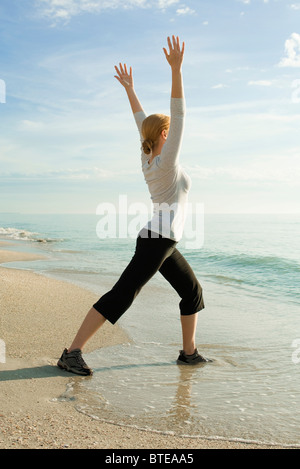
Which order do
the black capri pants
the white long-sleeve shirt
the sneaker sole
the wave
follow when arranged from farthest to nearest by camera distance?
the wave
the sneaker sole
the black capri pants
the white long-sleeve shirt

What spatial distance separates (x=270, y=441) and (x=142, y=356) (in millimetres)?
1990

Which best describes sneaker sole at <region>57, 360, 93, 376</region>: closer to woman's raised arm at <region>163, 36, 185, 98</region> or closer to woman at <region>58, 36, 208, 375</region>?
woman at <region>58, 36, 208, 375</region>

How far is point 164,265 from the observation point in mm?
4141

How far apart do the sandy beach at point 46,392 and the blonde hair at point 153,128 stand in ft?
6.68

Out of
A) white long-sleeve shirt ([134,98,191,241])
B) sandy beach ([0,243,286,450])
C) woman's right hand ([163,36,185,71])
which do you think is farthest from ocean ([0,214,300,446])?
woman's right hand ([163,36,185,71])

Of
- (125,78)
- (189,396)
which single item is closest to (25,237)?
(125,78)

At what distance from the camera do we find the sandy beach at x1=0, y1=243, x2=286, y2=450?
2734 millimetres

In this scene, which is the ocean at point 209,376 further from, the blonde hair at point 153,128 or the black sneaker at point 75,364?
the blonde hair at point 153,128

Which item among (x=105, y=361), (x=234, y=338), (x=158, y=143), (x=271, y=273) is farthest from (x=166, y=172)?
(x=271, y=273)

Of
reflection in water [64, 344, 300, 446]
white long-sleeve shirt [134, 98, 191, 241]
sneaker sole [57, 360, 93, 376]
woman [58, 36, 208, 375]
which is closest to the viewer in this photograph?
reflection in water [64, 344, 300, 446]

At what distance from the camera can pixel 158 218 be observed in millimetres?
3803

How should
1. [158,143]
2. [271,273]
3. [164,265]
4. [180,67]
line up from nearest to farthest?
[180,67]
[158,143]
[164,265]
[271,273]

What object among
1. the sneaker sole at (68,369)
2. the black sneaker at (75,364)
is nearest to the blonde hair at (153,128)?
the black sneaker at (75,364)
